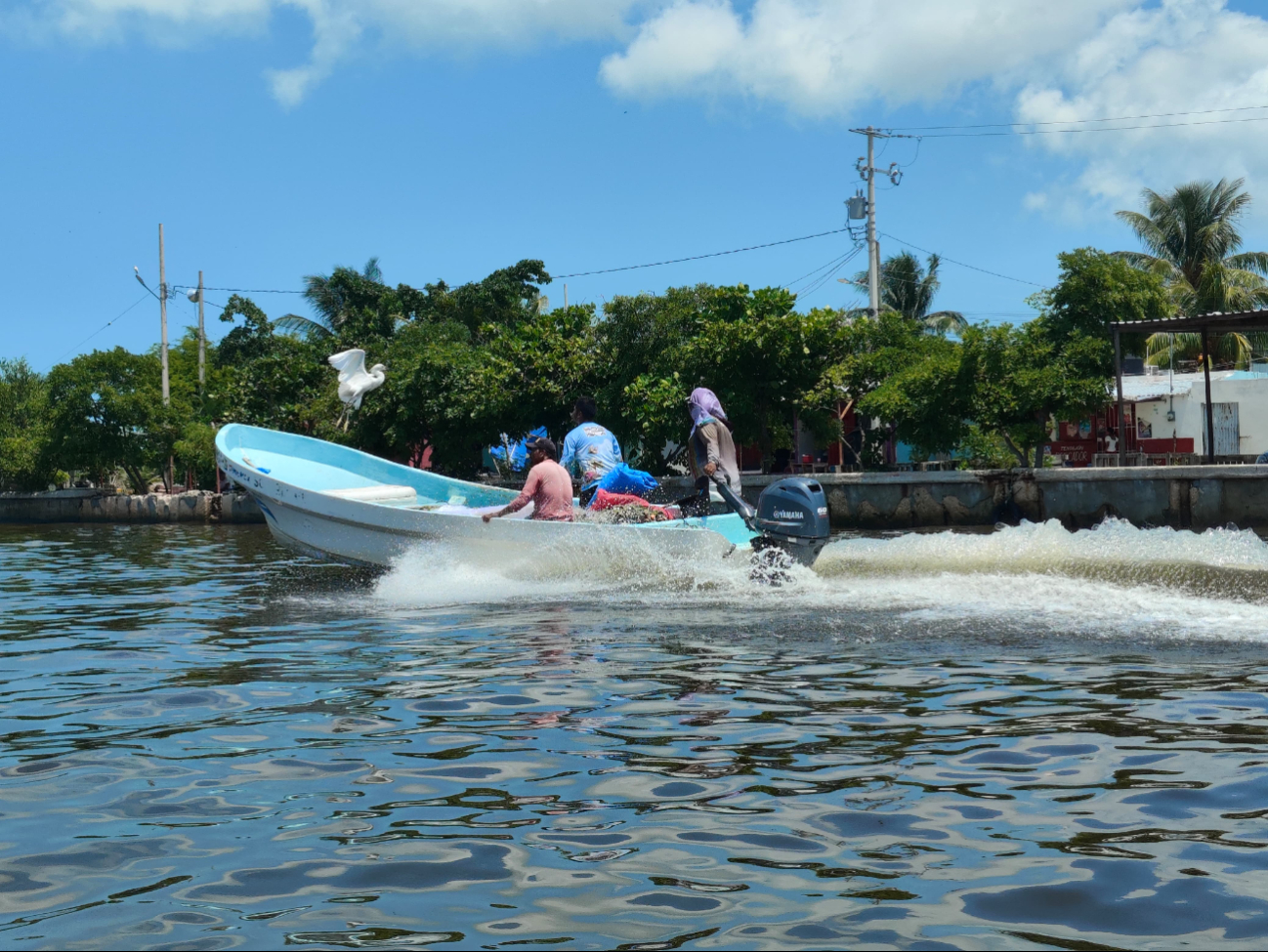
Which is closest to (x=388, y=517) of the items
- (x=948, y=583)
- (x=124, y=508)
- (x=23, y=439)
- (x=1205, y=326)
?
(x=948, y=583)

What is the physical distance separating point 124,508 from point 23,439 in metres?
8.16

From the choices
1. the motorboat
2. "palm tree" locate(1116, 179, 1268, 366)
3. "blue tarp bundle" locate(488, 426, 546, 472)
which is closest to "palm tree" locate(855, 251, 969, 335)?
"palm tree" locate(1116, 179, 1268, 366)

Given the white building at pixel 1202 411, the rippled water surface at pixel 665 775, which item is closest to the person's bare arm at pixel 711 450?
the rippled water surface at pixel 665 775

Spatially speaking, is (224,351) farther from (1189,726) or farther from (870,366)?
(1189,726)

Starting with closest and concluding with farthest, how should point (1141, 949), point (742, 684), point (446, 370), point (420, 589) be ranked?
point (1141, 949)
point (742, 684)
point (420, 589)
point (446, 370)

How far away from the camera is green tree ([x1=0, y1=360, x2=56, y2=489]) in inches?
1542

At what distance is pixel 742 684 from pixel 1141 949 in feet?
10.9

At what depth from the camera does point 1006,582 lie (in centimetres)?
898

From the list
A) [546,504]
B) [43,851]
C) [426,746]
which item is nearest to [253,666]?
[426,746]

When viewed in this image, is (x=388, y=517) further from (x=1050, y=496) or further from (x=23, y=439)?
(x=23, y=439)

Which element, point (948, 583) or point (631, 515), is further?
point (631, 515)

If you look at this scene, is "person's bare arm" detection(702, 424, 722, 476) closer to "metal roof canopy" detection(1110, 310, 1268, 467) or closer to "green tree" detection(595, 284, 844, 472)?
"metal roof canopy" detection(1110, 310, 1268, 467)

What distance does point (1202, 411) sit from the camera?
31047 millimetres

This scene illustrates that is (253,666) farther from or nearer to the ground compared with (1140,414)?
nearer to the ground
